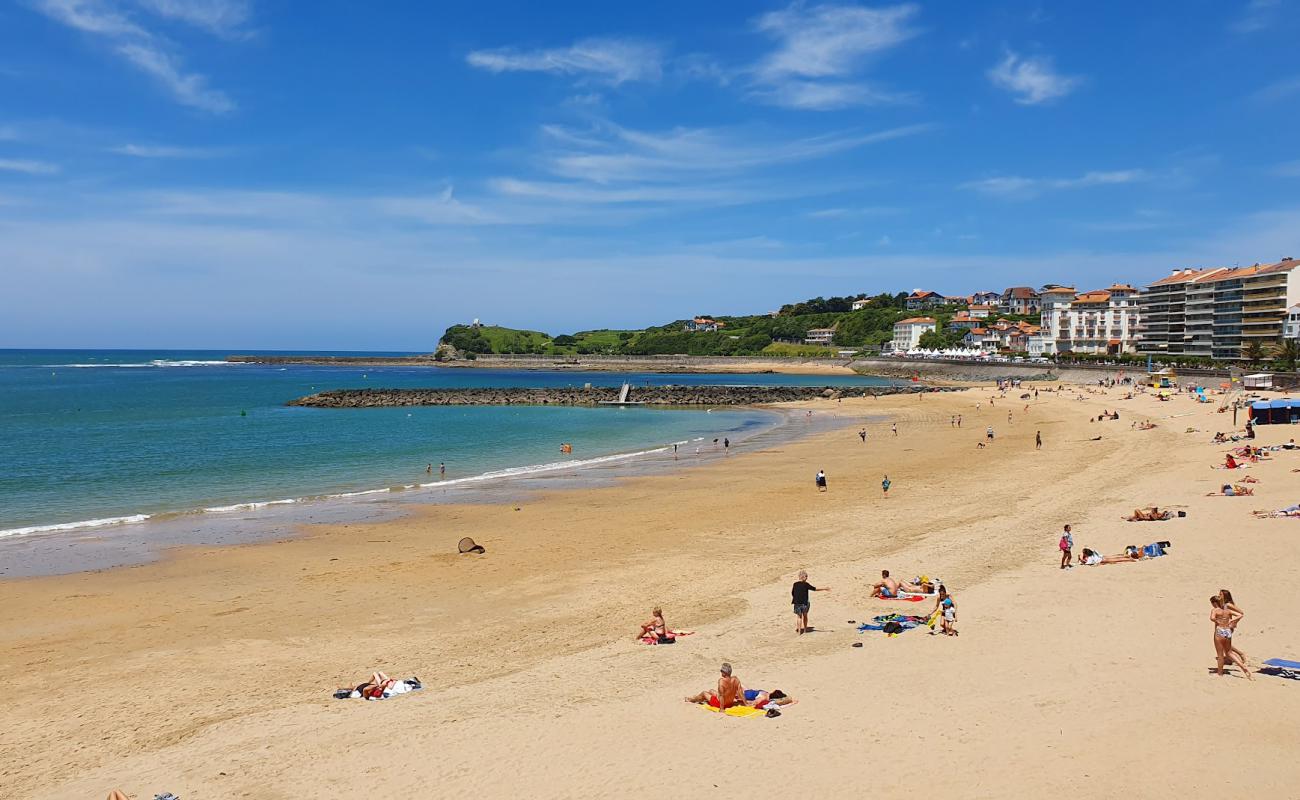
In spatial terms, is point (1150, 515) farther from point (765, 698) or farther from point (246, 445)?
point (246, 445)

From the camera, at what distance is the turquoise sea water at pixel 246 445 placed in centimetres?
2730

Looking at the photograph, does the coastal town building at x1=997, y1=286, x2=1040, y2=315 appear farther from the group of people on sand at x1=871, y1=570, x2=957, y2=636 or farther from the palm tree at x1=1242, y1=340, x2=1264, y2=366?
the group of people on sand at x1=871, y1=570, x2=957, y2=636

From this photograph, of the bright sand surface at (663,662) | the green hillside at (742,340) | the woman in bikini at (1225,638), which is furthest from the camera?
the green hillside at (742,340)

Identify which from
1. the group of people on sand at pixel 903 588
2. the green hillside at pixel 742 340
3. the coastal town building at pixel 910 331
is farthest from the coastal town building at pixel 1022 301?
the group of people on sand at pixel 903 588

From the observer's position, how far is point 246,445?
1641 inches

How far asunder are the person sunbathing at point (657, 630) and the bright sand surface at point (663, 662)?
303 mm

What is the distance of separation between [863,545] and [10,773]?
50.5ft

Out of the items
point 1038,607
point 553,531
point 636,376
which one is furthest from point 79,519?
point 636,376

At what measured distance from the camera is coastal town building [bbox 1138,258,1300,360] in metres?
87.6

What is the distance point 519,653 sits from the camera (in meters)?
12.2

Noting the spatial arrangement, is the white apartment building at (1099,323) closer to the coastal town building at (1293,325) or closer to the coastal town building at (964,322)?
the coastal town building at (964,322)

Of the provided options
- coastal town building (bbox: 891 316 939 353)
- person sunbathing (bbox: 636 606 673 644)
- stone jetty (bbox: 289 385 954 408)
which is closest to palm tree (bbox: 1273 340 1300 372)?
stone jetty (bbox: 289 385 954 408)

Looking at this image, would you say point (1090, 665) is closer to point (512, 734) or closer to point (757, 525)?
point (512, 734)

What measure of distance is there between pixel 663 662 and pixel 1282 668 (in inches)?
291
